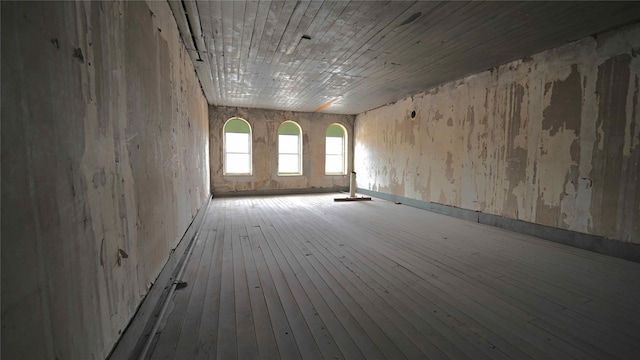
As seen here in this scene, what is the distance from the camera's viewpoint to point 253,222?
16.4ft

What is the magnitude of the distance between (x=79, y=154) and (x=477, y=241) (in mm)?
4508

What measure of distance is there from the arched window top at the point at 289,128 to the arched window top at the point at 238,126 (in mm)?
1113

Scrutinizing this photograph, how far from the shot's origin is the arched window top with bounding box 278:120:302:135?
927cm

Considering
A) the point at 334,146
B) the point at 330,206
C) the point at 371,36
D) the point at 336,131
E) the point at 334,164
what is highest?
the point at 371,36

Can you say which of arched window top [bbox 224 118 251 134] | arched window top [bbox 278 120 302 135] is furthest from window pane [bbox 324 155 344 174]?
arched window top [bbox 224 118 251 134]

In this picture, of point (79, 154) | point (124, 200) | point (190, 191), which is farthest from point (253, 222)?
point (79, 154)

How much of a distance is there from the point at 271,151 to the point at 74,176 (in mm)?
Answer: 8082

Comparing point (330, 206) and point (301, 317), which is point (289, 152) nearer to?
point (330, 206)

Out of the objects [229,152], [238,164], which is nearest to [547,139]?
[238,164]

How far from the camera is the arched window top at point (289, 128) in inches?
365

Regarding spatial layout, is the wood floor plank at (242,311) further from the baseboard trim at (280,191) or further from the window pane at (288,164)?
the window pane at (288,164)

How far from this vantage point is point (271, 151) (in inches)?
357

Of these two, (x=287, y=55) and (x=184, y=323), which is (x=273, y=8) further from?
(x=184, y=323)

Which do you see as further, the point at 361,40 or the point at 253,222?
the point at 253,222
